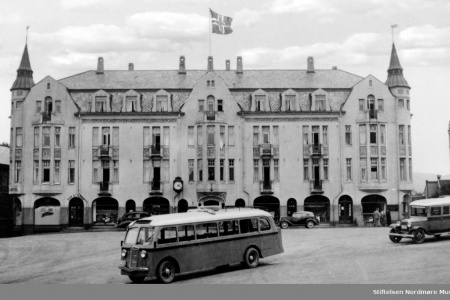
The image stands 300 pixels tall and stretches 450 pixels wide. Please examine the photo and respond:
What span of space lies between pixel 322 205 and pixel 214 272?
28512 millimetres

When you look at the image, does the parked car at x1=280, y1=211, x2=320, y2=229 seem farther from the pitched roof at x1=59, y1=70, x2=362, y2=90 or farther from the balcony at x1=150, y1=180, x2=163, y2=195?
the pitched roof at x1=59, y1=70, x2=362, y2=90

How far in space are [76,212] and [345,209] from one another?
73.9ft

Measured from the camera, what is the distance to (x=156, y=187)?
46.8 metres

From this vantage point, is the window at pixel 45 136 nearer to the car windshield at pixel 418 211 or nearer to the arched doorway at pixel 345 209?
the arched doorway at pixel 345 209

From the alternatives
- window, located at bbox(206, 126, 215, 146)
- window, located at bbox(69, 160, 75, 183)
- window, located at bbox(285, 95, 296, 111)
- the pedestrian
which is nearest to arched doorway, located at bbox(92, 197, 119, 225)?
window, located at bbox(69, 160, 75, 183)

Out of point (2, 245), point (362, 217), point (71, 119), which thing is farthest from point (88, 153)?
point (362, 217)

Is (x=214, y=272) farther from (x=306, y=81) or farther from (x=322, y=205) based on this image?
(x=306, y=81)

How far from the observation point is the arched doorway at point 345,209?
46844mm

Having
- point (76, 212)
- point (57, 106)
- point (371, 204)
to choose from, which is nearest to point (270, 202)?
point (371, 204)

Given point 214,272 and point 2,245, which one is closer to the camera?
point 214,272

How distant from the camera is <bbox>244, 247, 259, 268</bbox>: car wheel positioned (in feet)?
66.5

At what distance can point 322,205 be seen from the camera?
155ft

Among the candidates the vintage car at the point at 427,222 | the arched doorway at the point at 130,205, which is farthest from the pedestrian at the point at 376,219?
the arched doorway at the point at 130,205

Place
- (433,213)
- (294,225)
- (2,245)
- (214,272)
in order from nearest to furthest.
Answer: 1. (214,272)
2. (433,213)
3. (2,245)
4. (294,225)
